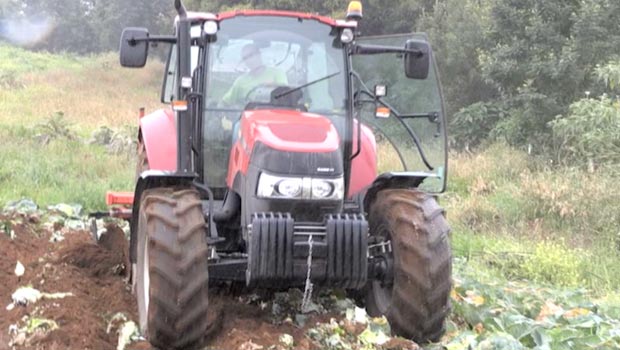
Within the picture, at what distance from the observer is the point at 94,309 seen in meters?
5.10

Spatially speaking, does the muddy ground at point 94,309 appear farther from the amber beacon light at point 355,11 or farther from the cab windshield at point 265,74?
the amber beacon light at point 355,11

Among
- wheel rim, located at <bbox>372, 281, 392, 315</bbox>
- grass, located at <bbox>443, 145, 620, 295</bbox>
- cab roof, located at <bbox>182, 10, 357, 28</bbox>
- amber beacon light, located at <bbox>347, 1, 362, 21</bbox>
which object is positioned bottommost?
grass, located at <bbox>443, 145, 620, 295</bbox>

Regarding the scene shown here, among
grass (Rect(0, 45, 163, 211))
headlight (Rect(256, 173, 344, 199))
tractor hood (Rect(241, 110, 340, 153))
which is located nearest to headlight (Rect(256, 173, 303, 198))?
headlight (Rect(256, 173, 344, 199))

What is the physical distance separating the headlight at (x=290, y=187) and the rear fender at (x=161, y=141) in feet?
4.56

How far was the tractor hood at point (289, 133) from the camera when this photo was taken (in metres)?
4.77

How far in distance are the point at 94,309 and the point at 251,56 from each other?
205 cm

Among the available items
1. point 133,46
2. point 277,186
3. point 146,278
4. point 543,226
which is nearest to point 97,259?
point 146,278

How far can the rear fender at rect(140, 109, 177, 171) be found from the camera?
588cm

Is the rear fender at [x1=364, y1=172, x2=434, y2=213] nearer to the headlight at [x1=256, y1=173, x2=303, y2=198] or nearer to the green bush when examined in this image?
the headlight at [x1=256, y1=173, x2=303, y2=198]

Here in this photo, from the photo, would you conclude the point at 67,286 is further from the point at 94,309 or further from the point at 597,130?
the point at 597,130

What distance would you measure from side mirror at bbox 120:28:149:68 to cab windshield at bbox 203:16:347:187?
1.55ft

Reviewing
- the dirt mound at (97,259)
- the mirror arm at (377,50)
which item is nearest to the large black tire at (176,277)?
the dirt mound at (97,259)

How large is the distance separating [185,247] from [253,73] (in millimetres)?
1639

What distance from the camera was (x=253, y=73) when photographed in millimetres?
5566
